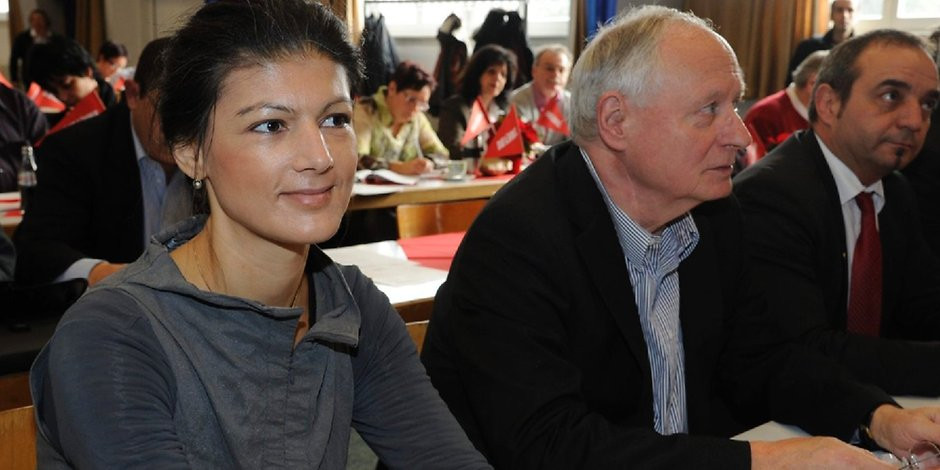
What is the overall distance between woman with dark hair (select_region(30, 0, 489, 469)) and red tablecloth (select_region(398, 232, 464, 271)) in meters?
1.52

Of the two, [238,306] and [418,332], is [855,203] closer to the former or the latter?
[418,332]

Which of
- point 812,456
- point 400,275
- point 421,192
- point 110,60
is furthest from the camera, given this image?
point 110,60

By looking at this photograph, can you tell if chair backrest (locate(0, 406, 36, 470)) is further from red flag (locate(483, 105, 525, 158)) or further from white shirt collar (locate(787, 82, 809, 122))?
white shirt collar (locate(787, 82, 809, 122))

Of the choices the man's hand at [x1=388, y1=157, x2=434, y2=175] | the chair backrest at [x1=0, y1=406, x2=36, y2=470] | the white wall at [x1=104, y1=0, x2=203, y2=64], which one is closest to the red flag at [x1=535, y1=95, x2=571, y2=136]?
the man's hand at [x1=388, y1=157, x2=434, y2=175]

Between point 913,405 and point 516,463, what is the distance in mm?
781

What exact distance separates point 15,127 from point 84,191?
282 centimetres

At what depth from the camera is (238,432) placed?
3.98 ft

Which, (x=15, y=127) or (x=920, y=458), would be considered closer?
(x=920, y=458)

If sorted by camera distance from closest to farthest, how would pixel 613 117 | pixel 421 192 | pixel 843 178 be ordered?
pixel 613 117 < pixel 843 178 < pixel 421 192

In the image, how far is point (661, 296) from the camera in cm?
178

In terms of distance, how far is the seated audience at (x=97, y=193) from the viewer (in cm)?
272

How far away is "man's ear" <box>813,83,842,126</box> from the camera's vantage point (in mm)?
2377

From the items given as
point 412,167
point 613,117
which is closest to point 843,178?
point 613,117

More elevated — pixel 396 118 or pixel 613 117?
pixel 613 117
